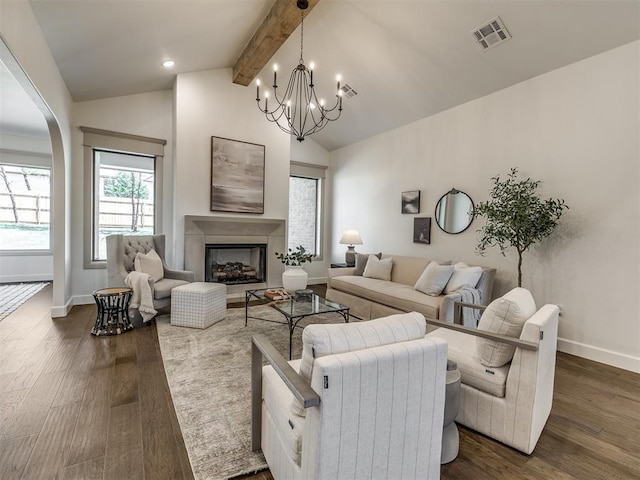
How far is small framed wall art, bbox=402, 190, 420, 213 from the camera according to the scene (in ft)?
16.9

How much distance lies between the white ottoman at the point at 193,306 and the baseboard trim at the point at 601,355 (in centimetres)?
402

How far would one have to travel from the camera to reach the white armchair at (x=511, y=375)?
172 cm

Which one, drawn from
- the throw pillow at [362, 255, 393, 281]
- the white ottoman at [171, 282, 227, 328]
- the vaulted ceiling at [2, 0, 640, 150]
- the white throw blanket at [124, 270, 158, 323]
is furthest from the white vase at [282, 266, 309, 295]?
the vaulted ceiling at [2, 0, 640, 150]

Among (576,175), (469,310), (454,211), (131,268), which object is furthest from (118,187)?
(576,175)

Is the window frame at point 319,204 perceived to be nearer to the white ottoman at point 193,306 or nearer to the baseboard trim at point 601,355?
the white ottoman at point 193,306

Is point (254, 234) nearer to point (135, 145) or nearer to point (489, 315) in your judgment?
point (135, 145)

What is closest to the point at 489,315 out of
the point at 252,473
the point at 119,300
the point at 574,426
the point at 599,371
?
the point at 574,426

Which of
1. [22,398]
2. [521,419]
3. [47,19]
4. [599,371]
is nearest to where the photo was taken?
[521,419]

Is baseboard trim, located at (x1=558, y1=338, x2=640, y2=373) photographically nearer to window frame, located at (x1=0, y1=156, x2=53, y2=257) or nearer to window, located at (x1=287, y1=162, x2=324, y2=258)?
window, located at (x1=287, y1=162, x2=324, y2=258)

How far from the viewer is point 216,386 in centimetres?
247

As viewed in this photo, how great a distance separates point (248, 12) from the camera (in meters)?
3.57

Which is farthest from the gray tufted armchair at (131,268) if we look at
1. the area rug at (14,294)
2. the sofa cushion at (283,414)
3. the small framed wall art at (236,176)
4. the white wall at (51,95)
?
the sofa cushion at (283,414)

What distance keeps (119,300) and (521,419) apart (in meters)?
3.89

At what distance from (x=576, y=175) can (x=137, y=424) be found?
448 centimetres
